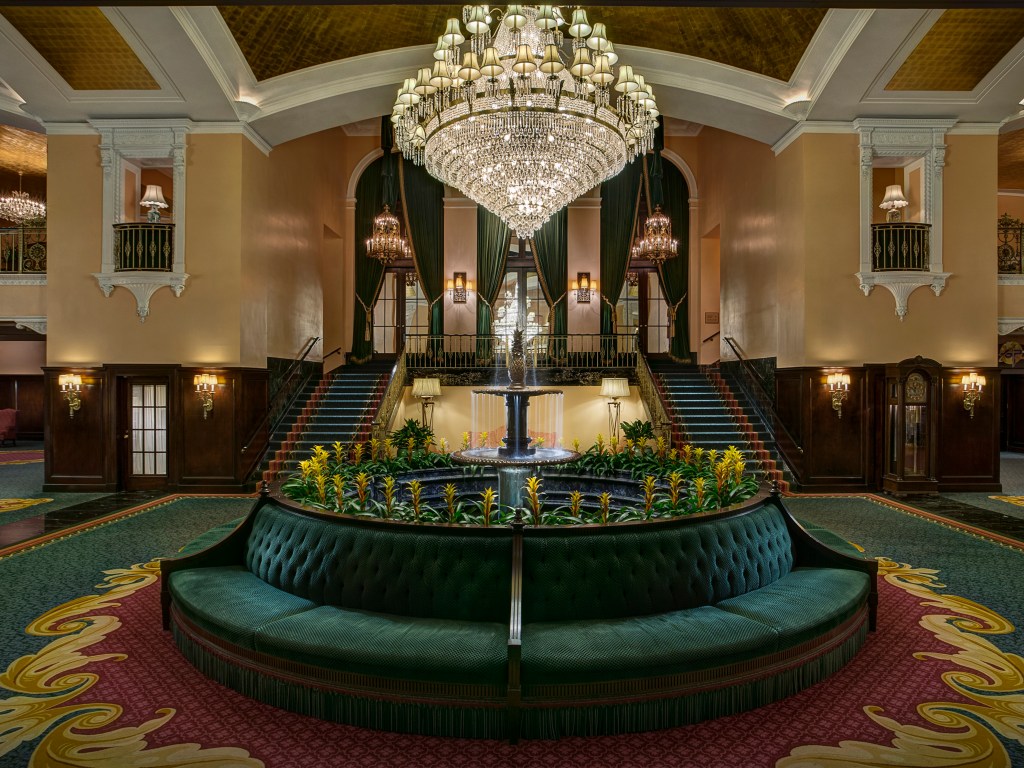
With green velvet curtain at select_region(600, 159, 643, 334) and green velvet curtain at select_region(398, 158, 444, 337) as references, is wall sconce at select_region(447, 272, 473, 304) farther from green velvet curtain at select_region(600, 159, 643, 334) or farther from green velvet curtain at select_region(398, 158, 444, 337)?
green velvet curtain at select_region(600, 159, 643, 334)

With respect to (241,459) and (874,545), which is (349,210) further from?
(874,545)

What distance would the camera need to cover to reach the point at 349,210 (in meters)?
16.0

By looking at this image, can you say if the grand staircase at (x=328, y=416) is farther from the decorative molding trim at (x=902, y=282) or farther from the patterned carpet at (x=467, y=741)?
the decorative molding trim at (x=902, y=282)

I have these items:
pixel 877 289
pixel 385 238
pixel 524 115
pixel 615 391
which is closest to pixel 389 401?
pixel 385 238

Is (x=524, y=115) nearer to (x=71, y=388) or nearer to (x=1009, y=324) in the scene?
(x=71, y=388)

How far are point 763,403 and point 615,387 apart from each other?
107 inches

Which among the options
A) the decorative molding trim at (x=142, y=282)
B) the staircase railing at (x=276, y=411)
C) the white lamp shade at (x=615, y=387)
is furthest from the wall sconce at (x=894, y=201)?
the decorative molding trim at (x=142, y=282)

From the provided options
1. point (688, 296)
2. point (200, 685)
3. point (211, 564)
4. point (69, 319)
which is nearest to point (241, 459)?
point (69, 319)

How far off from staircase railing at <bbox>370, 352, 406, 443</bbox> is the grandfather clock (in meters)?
8.19

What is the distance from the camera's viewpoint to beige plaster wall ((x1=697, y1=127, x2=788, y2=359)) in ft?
37.7

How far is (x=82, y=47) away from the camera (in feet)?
28.3

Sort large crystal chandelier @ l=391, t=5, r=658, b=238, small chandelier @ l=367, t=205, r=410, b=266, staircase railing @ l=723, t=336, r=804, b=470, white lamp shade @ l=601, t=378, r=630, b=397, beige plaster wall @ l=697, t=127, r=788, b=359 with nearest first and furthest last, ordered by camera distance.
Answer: large crystal chandelier @ l=391, t=5, r=658, b=238 < staircase railing @ l=723, t=336, r=804, b=470 < beige plaster wall @ l=697, t=127, r=788, b=359 < white lamp shade @ l=601, t=378, r=630, b=397 < small chandelier @ l=367, t=205, r=410, b=266

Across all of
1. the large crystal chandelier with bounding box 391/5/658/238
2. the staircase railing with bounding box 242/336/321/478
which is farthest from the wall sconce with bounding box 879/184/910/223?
the staircase railing with bounding box 242/336/321/478

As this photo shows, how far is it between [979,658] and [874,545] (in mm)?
2962
